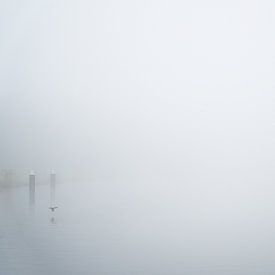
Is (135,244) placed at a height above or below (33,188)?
below

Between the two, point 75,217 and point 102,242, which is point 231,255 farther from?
point 75,217

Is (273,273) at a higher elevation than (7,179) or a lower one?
lower

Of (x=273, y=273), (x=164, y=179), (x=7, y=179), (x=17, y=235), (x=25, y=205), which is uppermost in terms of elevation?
(x=164, y=179)

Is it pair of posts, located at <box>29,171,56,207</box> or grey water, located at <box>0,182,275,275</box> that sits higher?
pair of posts, located at <box>29,171,56,207</box>

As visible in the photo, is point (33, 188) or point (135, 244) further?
point (33, 188)

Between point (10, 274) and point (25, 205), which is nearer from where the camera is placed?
point (10, 274)

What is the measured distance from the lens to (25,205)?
9.16 m

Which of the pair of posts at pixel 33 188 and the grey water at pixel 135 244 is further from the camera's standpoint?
the pair of posts at pixel 33 188

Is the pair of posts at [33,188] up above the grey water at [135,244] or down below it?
above

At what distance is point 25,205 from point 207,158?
18.6 meters

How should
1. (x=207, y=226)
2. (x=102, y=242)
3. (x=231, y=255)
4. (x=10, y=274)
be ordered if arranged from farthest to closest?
(x=207, y=226), (x=102, y=242), (x=231, y=255), (x=10, y=274)

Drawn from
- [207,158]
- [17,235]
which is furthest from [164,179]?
[17,235]

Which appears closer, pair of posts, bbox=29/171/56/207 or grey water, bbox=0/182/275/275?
grey water, bbox=0/182/275/275

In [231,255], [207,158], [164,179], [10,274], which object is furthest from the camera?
[207,158]
